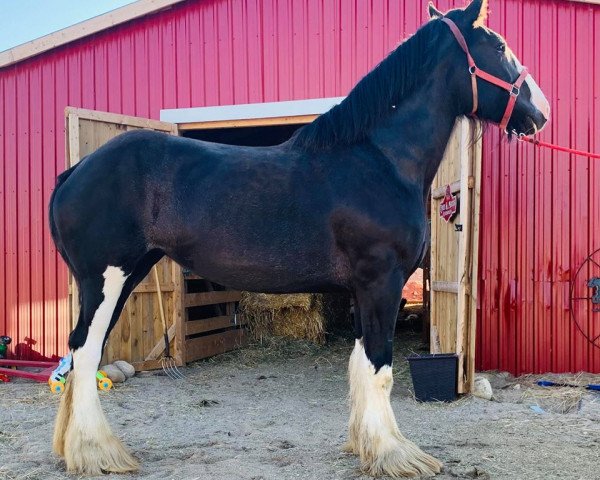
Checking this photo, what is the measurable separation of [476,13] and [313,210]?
1.47 m

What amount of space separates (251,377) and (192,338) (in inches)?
53.1

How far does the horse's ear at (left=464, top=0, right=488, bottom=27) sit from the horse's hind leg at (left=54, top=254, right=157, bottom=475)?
2434 mm

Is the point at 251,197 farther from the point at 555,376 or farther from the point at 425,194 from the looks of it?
the point at 555,376

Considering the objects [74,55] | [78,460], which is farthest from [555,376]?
[74,55]

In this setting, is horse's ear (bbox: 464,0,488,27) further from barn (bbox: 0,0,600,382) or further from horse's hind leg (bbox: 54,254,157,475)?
horse's hind leg (bbox: 54,254,157,475)

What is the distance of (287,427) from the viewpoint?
4.42 meters

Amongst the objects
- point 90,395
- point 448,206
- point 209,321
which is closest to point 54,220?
point 90,395

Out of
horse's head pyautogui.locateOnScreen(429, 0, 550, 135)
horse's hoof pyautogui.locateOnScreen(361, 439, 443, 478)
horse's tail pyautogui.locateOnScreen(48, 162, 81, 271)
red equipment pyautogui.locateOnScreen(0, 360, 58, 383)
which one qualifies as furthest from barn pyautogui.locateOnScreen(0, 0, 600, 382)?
horse's tail pyautogui.locateOnScreen(48, 162, 81, 271)

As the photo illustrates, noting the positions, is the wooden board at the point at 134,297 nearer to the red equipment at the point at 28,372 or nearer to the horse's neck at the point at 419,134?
the red equipment at the point at 28,372

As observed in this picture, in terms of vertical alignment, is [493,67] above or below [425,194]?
above

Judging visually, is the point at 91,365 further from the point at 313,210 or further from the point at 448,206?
the point at 448,206

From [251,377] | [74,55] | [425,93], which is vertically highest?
[74,55]

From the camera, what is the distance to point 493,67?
11.1 ft

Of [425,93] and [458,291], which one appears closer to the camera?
[425,93]
